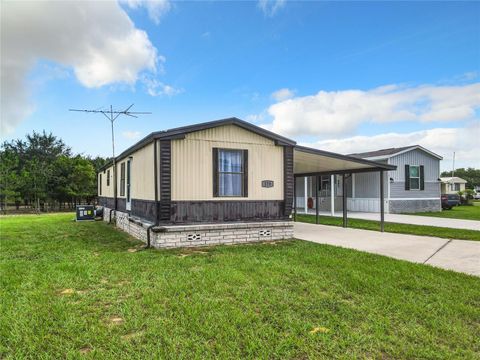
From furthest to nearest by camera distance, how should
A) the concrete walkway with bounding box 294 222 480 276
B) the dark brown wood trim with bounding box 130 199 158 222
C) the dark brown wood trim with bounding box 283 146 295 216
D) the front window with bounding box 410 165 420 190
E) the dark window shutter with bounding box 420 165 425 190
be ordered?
the dark window shutter with bounding box 420 165 425 190, the front window with bounding box 410 165 420 190, the dark brown wood trim with bounding box 283 146 295 216, the dark brown wood trim with bounding box 130 199 158 222, the concrete walkway with bounding box 294 222 480 276

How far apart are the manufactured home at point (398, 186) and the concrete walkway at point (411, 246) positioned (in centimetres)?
765

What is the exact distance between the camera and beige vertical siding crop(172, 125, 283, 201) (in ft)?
25.1

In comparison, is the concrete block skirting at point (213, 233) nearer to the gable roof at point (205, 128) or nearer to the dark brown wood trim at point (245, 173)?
the dark brown wood trim at point (245, 173)

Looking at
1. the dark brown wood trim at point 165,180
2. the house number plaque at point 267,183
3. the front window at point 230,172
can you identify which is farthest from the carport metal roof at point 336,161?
the dark brown wood trim at point 165,180

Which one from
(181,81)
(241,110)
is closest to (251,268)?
(181,81)

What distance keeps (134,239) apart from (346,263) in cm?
594

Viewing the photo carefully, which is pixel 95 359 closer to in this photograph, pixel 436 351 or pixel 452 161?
pixel 436 351

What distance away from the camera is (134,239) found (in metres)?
9.20

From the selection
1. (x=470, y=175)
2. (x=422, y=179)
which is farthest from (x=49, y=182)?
(x=470, y=175)

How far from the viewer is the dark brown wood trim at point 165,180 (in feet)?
24.4

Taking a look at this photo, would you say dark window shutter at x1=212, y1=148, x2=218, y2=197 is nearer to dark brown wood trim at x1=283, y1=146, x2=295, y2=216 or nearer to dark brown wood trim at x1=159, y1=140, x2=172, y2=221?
dark brown wood trim at x1=159, y1=140, x2=172, y2=221

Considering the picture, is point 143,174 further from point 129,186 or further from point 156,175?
point 129,186

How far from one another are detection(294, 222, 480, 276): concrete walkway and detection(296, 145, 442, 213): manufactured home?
7.65 m

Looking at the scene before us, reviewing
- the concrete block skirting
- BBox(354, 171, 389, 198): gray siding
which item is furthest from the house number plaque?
BBox(354, 171, 389, 198): gray siding
